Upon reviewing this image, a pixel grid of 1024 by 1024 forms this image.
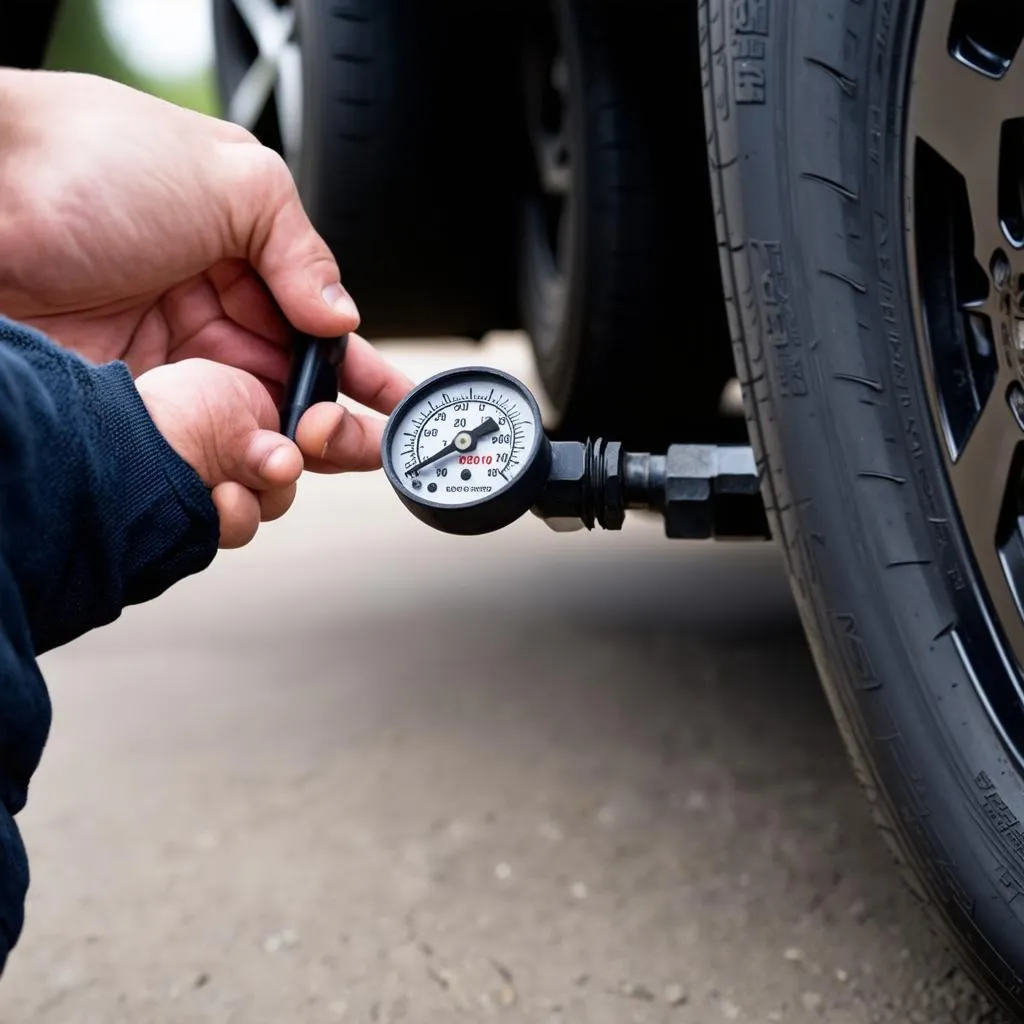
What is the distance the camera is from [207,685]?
1.80 meters

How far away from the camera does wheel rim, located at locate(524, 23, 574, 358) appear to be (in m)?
1.42

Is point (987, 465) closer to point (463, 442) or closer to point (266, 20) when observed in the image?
point (463, 442)

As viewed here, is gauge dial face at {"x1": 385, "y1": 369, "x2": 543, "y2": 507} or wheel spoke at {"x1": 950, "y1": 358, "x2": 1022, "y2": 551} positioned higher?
wheel spoke at {"x1": 950, "y1": 358, "x2": 1022, "y2": 551}

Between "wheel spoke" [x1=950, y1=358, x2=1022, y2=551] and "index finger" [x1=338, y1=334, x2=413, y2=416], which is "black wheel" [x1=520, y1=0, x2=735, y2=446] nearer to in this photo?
"index finger" [x1=338, y1=334, x2=413, y2=416]

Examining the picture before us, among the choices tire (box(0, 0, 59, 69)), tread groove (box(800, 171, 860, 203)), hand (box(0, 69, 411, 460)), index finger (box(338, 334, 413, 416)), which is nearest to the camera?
tread groove (box(800, 171, 860, 203))

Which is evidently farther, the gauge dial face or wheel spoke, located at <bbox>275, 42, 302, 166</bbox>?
wheel spoke, located at <bbox>275, 42, 302, 166</bbox>

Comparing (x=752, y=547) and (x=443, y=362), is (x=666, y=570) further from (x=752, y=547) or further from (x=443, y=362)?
(x=443, y=362)

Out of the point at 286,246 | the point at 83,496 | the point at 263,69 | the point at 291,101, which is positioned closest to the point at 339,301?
the point at 286,246

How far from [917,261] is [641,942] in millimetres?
617

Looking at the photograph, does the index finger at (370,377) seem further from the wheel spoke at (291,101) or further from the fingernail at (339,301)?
the wheel spoke at (291,101)

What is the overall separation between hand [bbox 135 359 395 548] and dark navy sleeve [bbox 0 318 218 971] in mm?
30

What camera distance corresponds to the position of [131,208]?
107cm

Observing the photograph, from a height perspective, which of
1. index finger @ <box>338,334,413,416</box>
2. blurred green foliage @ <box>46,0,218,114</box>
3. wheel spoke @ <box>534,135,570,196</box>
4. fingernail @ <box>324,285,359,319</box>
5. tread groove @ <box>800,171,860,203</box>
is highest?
tread groove @ <box>800,171,860,203</box>

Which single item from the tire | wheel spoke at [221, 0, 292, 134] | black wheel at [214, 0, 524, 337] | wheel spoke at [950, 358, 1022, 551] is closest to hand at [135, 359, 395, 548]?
wheel spoke at [950, 358, 1022, 551]
